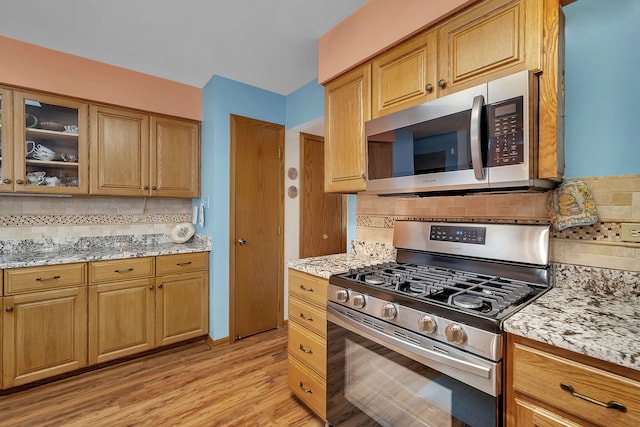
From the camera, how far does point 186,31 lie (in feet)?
6.44

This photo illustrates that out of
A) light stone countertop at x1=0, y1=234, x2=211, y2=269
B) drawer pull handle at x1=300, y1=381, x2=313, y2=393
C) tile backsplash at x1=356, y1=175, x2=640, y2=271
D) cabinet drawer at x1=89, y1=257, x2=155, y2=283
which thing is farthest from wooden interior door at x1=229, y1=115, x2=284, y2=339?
tile backsplash at x1=356, y1=175, x2=640, y2=271

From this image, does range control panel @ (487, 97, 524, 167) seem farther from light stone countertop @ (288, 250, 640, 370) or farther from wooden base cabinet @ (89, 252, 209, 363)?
wooden base cabinet @ (89, 252, 209, 363)

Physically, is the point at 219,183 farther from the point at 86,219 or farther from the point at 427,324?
the point at 427,324

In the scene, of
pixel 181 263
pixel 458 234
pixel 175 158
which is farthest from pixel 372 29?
pixel 181 263

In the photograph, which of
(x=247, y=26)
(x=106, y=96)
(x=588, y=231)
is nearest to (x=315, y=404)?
(x=588, y=231)

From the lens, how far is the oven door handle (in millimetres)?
900

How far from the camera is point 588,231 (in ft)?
3.89

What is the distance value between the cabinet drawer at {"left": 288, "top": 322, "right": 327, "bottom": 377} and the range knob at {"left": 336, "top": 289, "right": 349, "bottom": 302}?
1.07 feet

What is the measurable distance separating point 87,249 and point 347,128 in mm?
2471

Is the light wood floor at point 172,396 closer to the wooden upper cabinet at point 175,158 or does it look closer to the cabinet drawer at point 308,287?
the cabinet drawer at point 308,287

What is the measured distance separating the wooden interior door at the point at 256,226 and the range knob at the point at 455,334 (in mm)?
2175

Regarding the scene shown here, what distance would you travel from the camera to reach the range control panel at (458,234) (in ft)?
4.68

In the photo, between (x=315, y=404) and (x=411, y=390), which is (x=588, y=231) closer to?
(x=411, y=390)

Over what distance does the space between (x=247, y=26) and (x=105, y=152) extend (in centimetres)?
162
